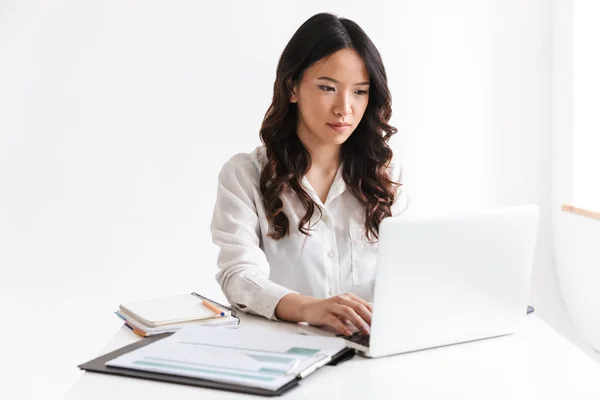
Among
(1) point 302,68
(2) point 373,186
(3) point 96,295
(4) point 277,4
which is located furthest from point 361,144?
(3) point 96,295

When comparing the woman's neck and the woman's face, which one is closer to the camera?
the woman's face

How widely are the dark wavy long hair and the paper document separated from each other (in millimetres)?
627

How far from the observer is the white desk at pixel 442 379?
1.28 meters

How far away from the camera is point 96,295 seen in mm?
3504

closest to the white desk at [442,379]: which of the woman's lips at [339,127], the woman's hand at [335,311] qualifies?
the woman's hand at [335,311]

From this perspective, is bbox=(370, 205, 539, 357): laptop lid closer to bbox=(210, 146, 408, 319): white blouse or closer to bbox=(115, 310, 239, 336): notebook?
bbox=(115, 310, 239, 336): notebook

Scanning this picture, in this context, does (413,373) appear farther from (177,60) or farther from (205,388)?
(177,60)

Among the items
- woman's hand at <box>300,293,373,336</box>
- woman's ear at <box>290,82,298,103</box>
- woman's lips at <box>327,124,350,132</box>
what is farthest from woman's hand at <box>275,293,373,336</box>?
woman's ear at <box>290,82,298,103</box>

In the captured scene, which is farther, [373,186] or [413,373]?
[373,186]

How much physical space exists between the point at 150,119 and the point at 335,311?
7.01 ft

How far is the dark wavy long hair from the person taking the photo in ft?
6.88

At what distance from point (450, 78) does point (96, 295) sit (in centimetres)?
194

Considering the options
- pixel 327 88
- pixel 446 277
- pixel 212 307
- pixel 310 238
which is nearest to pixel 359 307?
pixel 446 277

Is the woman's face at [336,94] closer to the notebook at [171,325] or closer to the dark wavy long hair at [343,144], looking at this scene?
the dark wavy long hair at [343,144]
